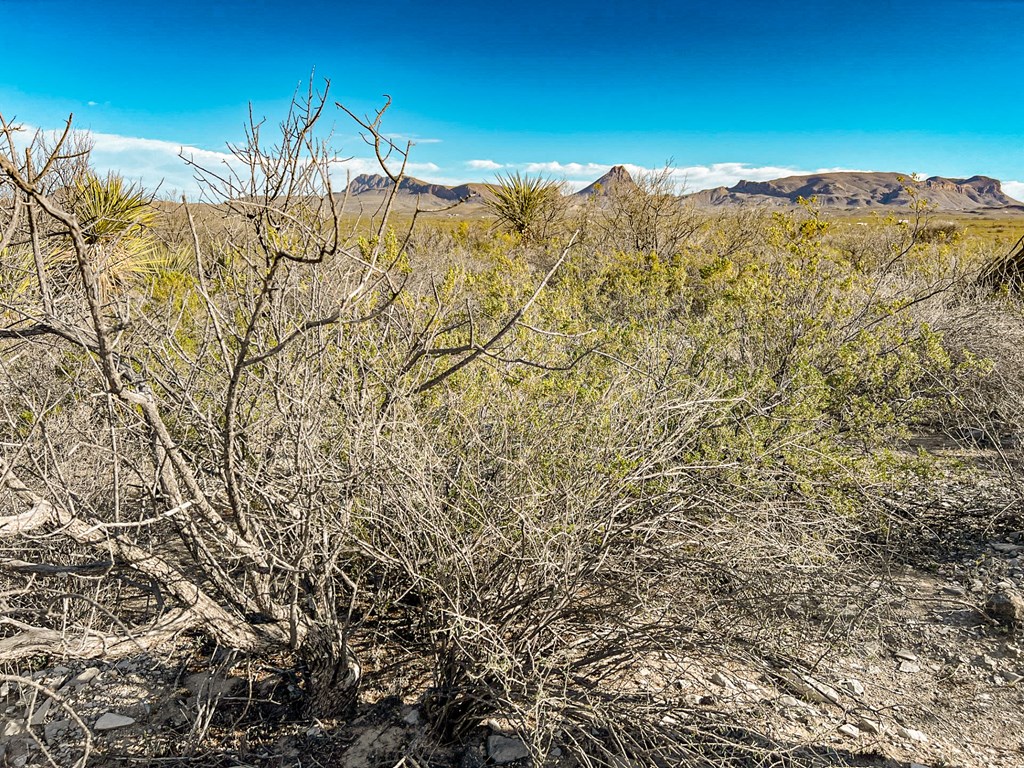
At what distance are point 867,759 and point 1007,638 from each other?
4.50 feet

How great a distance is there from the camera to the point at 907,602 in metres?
3.60

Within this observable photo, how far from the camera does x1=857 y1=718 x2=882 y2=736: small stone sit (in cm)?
271

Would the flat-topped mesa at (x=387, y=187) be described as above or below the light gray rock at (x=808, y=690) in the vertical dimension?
above

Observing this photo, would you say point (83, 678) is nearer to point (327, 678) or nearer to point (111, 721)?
point (111, 721)

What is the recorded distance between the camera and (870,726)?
272 centimetres

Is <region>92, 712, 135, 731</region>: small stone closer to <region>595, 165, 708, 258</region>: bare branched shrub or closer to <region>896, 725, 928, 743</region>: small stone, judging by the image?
<region>896, 725, 928, 743</region>: small stone

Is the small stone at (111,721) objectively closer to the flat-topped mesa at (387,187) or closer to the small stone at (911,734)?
the flat-topped mesa at (387,187)

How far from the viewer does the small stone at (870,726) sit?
271cm

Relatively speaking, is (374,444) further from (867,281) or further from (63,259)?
(867,281)

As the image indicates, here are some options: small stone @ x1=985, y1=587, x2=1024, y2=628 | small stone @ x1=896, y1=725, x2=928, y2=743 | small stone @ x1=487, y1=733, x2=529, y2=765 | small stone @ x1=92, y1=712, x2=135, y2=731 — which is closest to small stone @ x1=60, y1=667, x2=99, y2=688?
small stone @ x1=92, y1=712, x2=135, y2=731

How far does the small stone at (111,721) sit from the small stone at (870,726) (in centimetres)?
326

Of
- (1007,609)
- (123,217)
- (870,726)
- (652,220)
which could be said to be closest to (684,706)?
(870,726)

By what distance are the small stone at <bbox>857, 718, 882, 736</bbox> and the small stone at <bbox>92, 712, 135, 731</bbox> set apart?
10.7ft

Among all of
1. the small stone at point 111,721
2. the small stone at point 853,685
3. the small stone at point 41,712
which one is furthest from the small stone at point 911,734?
the small stone at point 41,712
